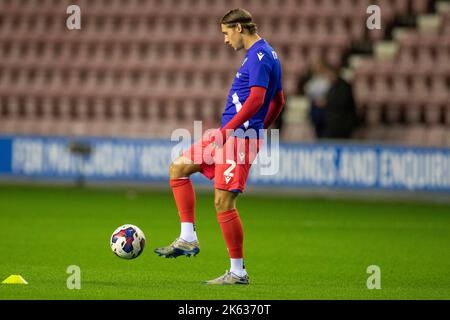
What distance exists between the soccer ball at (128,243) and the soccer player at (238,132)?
30.0 inches

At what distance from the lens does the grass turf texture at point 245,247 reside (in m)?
7.68

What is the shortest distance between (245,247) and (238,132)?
10.3 ft

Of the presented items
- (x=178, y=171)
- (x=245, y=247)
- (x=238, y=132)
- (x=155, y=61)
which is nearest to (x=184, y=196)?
(x=178, y=171)

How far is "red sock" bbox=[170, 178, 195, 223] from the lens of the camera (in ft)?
27.2

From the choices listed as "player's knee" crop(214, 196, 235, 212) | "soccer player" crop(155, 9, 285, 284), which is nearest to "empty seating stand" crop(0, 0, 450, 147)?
"soccer player" crop(155, 9, 285, 284)

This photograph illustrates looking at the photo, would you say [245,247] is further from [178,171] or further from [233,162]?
[233,162]

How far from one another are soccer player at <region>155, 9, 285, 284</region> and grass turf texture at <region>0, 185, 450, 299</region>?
47 cm

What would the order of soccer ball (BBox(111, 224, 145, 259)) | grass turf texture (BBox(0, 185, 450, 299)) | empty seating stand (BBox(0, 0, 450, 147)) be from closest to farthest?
grass turf texture (BBox(0, 185, 450, 299)) < soccer ball (BBox(111, 224, 145, 259)) < empty seating stand (BBox(0, 0, 450, 147))

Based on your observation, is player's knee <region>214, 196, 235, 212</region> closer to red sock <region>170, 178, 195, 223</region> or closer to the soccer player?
the soccer player

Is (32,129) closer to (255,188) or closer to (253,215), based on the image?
(255,188)

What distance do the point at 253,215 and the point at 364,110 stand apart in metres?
4.90

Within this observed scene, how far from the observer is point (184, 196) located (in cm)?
830

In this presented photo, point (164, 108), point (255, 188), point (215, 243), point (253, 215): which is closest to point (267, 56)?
point (215, 243)

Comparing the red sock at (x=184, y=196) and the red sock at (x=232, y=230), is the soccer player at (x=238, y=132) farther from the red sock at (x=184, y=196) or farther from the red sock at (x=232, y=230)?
the red sock at (x=184, y=196)
